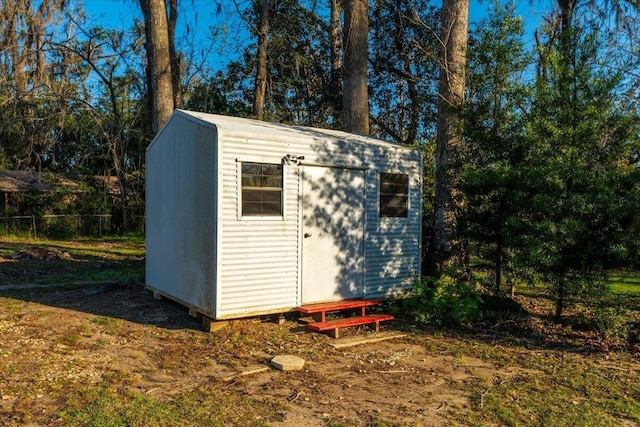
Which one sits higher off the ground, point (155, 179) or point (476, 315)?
point (155, 179)

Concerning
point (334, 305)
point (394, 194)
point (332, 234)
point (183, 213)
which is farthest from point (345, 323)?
point (183, 213)

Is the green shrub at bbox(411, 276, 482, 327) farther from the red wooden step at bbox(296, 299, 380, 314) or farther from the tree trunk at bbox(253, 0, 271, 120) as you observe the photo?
the tree trunk at bbox(253, 0, 271, 120)

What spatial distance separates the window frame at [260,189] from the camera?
20.8ft

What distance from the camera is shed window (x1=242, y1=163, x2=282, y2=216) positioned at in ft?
21.0

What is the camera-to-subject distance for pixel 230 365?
5.27 m

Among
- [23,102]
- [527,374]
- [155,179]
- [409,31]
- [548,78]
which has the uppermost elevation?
[409,31]

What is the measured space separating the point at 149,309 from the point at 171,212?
158 centimetres

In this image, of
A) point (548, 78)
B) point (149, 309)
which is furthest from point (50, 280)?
point (548, 78)

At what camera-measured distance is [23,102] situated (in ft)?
61.2

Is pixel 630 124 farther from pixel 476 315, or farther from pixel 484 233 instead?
pixel 476 315

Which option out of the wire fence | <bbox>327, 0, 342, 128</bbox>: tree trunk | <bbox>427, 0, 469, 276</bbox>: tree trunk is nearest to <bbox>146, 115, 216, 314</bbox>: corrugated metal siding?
<bbox>427, 0, 469, 276</bbox>: tree trunk

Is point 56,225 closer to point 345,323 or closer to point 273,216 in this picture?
point 273,216

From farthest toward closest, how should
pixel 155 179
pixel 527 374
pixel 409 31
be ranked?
pixel 409 31 → pixel 155 179 → pixel 527 374

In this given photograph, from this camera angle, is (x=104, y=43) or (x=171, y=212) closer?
(x=171, y=212)
